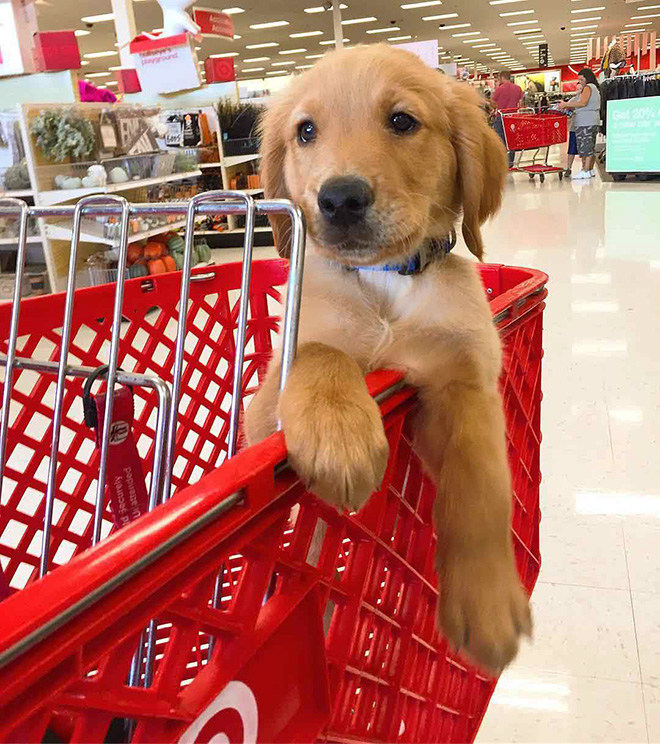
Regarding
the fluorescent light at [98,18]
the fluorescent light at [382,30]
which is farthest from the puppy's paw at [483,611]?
the fluorescent light at [382,30]

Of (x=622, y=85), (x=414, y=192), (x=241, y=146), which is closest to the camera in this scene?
(x=414, y=192)

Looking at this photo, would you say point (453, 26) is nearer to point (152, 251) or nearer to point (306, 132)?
point (152, 251)

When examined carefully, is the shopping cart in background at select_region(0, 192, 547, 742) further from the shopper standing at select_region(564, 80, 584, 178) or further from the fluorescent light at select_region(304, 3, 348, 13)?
the fluorescent light at select_region(304, 3, 348, 13)

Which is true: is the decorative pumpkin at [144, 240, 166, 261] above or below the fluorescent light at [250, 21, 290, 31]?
below

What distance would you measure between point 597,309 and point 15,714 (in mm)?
3812

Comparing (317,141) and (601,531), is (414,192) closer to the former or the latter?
(317,141)

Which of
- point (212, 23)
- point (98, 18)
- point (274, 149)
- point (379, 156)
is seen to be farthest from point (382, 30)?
point (379, 156)

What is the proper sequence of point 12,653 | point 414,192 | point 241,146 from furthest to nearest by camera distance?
1. point 241,146
2. point 414,192
3. point 12,653

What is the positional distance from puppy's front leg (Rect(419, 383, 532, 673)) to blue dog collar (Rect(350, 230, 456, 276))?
1.04 feet

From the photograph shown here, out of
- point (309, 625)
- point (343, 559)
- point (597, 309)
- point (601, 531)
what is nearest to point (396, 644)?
point (309, 625)

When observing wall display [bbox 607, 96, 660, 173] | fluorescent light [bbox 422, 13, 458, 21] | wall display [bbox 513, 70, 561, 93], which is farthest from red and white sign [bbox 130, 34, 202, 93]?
wall display [bbox 513, 70, 561, 93]

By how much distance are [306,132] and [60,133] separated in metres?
3.57

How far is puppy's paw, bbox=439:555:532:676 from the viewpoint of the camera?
0.84 m

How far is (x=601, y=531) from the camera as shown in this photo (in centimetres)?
191
